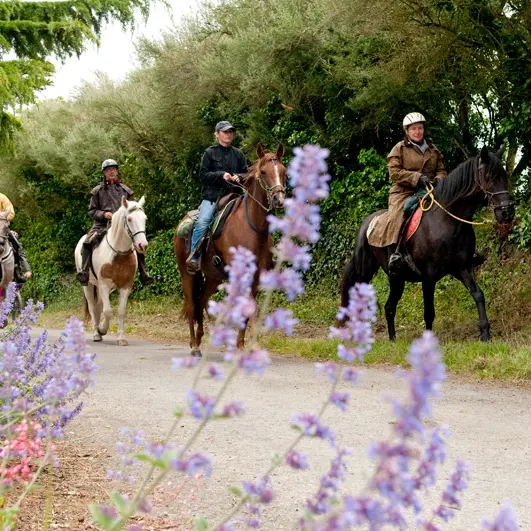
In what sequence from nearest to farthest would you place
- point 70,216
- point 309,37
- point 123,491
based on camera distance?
point 123,491
point 309,37
point 70,216

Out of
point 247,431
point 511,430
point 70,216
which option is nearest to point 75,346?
point 247,431

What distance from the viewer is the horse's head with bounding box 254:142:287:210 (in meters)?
9.55

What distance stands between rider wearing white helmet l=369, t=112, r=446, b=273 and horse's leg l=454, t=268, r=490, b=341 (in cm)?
98

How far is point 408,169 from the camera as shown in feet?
36.8

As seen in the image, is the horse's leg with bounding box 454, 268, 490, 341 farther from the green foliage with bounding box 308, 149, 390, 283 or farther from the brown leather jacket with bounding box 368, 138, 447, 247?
the green foliage with bounding box 308, 149, 390, 283

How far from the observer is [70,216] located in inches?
1089

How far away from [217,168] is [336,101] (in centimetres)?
468

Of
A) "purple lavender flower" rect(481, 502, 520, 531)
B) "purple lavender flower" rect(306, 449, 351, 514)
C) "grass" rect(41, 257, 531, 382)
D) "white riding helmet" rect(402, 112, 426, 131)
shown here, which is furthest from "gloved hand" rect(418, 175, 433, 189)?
"purple lavender flower" rect(481, 502, 520, 531)

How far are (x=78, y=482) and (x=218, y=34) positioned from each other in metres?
16.0

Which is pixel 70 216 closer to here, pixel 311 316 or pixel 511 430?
pixel 311 316

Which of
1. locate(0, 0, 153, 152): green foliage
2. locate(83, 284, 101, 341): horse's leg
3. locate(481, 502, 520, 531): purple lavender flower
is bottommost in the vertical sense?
locate(83, 284, 101, 341): horse's leg

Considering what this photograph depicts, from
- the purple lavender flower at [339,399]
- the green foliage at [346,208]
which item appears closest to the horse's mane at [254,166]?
the green foliage at [346,208]

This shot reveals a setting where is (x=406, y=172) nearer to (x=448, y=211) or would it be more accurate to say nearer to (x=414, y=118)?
(x=414, y=118)

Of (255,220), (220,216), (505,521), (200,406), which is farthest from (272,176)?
(505,521)
